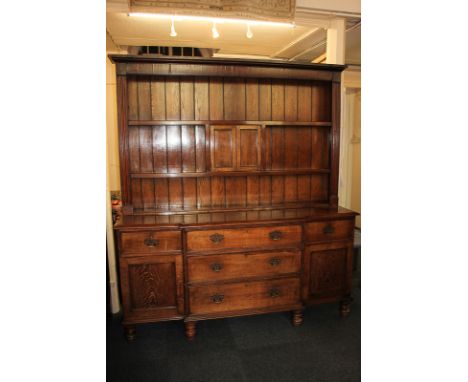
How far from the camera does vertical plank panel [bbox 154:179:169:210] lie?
2654 millimetres

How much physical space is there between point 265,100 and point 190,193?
3.36 ft

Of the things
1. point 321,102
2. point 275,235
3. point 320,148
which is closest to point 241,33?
point 321,102

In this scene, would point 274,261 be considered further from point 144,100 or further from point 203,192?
point 144,100

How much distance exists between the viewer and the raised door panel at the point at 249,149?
2.69 meters

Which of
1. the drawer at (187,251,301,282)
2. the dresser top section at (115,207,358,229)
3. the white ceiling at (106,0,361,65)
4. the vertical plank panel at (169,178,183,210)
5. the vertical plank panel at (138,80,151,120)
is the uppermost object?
the white ceiling at (106,0,361,65)

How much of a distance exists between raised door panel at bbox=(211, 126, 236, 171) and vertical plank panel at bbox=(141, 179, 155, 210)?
533mm

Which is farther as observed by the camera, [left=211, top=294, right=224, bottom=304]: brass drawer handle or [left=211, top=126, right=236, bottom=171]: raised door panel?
[left=211, top=126, right=236, bottom=171]: raised door panel

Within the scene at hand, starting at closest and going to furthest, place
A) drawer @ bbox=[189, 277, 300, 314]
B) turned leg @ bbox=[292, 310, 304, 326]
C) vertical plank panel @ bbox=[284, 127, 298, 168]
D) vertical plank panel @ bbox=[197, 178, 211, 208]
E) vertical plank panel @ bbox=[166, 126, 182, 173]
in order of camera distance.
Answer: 1. drawer @ bbox=[189, 277, 300, 314]
2. turned leg @ bbox=[292, 310, 304, 326]
3. vertical plank panel @ bbox=[166, 126, 182, 173]
4. vertical plank panel @ bbox=[197, 178, 211, 208]
5. vertical plank panel @ bbox=[284, 127, 298, 168]

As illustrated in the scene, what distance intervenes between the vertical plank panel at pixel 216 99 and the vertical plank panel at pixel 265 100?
0.34m

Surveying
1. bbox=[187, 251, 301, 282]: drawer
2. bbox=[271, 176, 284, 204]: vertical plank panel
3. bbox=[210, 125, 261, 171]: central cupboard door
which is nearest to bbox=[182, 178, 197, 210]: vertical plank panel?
bbox=[210, 125, 261, 171]: central cupboard door

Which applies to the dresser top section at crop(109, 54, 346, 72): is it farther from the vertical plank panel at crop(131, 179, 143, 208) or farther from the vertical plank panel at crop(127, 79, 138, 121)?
the vertical plank panel at crop(131, 179, 143, 208)

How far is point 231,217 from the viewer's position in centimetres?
245
